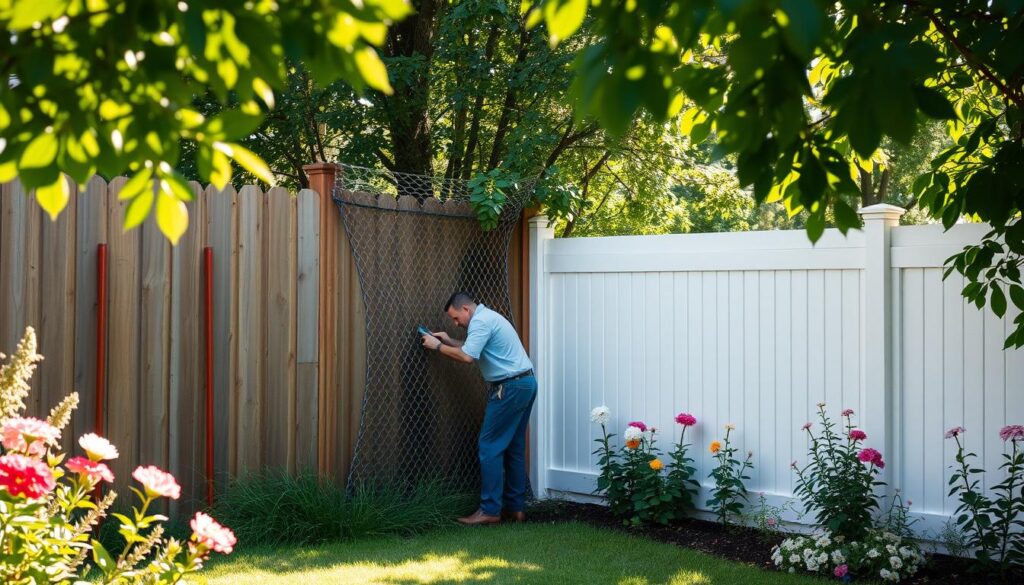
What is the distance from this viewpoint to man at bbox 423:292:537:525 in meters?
6.18

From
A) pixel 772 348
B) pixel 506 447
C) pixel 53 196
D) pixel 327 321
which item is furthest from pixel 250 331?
pixel 53 196

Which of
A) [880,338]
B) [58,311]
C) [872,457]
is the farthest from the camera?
[880,338]

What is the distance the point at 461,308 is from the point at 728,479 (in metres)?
1.84

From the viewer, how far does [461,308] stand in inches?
247

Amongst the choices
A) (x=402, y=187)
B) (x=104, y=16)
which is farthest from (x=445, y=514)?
(x=104, y=16)

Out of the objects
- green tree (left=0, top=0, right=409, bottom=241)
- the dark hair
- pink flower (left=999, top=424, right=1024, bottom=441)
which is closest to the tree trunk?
the dark hair

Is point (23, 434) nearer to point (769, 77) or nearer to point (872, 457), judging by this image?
point (769, 77)

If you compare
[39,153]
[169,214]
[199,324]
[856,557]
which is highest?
[39,153]

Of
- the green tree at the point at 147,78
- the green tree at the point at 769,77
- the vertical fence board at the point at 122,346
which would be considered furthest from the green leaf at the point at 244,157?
the vertical fence board at the point at 122,346

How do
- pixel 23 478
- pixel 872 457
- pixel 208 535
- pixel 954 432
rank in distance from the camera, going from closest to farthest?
pixel 23 478 < pixel 208 535 < pixel 954 432 < pixel 872 457

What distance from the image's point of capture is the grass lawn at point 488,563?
192 inches

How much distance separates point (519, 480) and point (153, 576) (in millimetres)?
3833

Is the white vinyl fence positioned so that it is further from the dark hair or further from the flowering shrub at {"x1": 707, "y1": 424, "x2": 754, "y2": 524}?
the dark hair

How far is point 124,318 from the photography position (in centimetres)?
515
